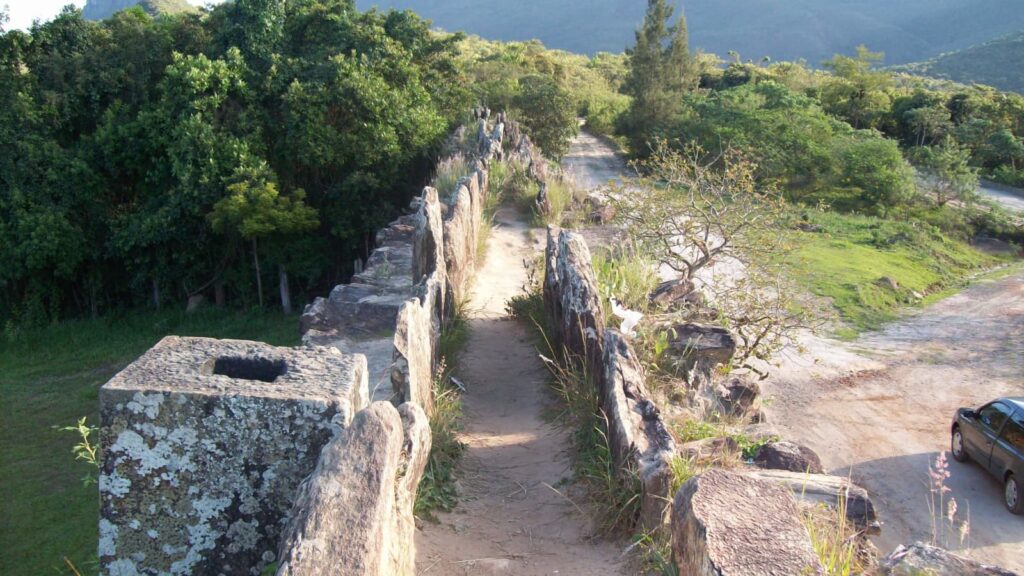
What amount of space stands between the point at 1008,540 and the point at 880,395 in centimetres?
434

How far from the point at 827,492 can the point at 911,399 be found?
9401 millimetres

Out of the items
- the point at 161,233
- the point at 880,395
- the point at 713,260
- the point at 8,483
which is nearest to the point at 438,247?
the point at 713,260

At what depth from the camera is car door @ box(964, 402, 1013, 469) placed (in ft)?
31.1

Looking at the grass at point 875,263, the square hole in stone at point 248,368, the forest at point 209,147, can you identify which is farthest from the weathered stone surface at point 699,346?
the forest at point 209,147

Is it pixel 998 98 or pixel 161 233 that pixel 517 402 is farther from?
pixel 998 98

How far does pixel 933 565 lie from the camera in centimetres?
331

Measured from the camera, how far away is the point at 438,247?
7.82 meters

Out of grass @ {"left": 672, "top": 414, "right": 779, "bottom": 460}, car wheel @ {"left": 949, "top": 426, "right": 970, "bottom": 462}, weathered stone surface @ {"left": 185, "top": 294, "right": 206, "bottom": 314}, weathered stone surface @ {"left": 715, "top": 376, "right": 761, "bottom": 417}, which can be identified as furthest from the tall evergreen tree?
grass @ {"left": 672, "top": 414, "right": 779, "bottom": 460}

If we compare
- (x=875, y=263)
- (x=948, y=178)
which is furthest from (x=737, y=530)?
(x=948, y=178)

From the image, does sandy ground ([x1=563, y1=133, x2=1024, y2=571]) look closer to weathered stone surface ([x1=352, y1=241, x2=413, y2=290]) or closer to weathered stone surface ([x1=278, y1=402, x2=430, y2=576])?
weathered stone surface ([x1=352, y1=241, x2=413, y2=290])

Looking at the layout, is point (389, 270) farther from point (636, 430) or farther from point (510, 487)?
point (636, 430)

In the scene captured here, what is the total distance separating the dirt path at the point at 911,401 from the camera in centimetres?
907

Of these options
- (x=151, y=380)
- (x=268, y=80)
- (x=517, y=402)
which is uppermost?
(x=268, y=80)

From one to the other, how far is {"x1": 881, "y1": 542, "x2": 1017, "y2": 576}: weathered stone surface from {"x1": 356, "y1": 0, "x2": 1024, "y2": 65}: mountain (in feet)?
375
